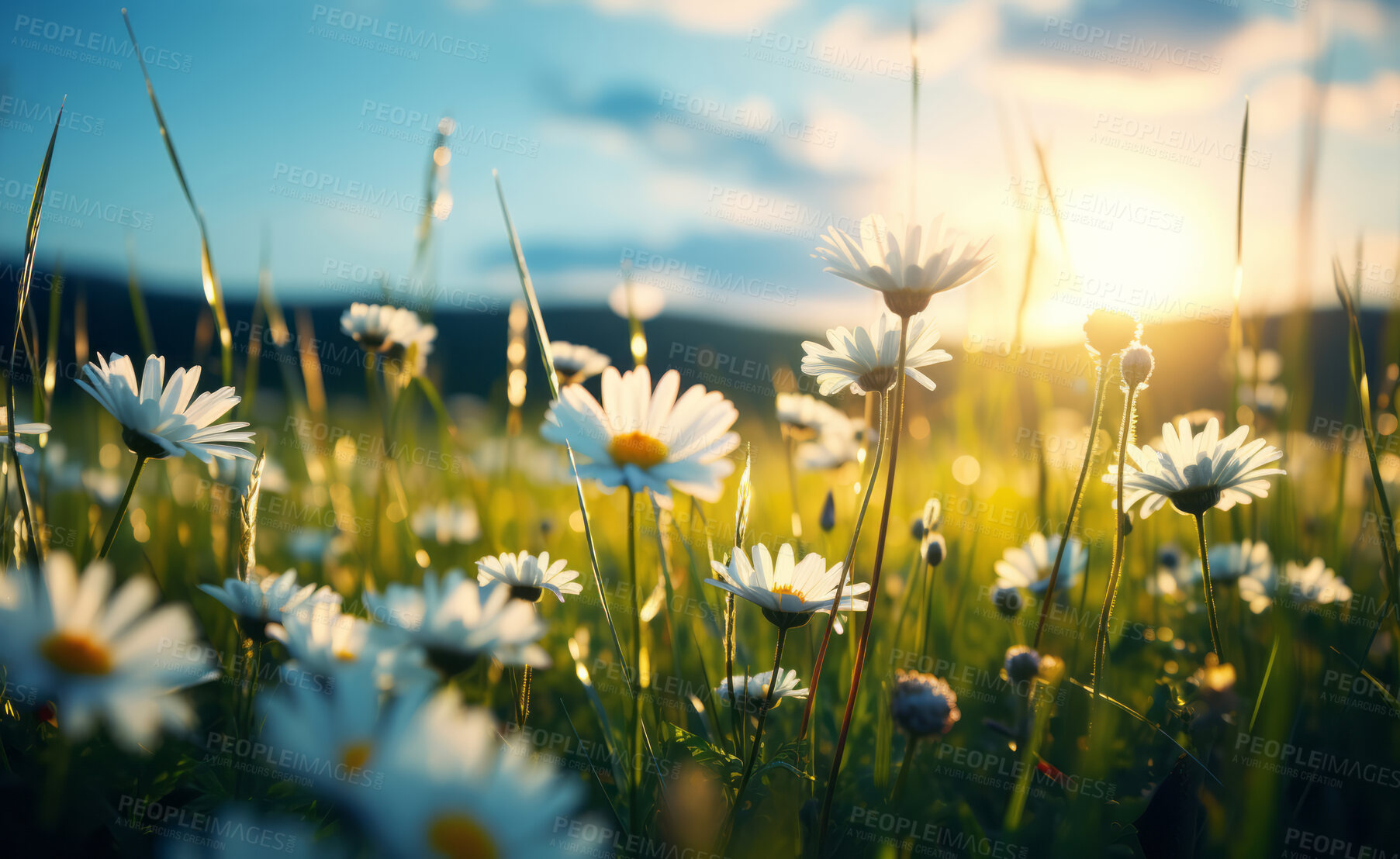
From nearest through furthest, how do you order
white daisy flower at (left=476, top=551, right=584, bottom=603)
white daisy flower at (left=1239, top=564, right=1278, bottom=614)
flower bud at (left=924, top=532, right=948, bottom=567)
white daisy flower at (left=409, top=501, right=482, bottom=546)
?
white daisy flower at (left=476, top=551, right=584, bottom=603) < flower bud at (left=924, top=532, right=948, bottom=567) < white daisy flower at (left=1239, top=564, right=1278, bottom=614) < white daisy flower at (left=409, top=501, right=482, bottom=546)

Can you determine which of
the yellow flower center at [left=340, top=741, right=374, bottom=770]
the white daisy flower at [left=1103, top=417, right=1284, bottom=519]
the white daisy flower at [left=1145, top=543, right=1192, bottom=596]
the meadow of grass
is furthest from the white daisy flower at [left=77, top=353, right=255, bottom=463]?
→ the white daisy flower at [left=1145, top=543, right=1192, bottom=596]

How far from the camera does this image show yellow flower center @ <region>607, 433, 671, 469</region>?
3.49ft

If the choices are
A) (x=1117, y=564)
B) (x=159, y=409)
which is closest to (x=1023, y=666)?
(x=1117, y=564)

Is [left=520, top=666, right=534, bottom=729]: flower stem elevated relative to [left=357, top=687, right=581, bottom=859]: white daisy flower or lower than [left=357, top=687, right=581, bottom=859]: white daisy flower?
lower

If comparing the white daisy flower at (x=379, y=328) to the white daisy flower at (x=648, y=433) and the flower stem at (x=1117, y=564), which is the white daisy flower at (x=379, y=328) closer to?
the white daisy flower at (x=648, y=433)

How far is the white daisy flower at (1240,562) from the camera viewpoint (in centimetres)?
196

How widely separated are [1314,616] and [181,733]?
244 cm

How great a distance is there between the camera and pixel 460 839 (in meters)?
0.55

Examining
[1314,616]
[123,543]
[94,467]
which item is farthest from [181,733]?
[1314,616]

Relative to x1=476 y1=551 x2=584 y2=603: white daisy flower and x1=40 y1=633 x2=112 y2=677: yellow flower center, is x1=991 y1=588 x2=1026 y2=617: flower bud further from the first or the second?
x1=40 y1=633 x2=112 y2=677: yellow flower center

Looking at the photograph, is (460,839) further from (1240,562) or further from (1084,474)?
(1240,562)

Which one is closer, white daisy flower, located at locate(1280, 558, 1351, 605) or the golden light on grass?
white daisy flower, located at locate(1280, 558, 1351, 605)

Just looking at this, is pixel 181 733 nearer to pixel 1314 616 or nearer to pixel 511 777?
pixel 511 777

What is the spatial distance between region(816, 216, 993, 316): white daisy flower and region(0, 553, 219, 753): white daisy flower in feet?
3.40
